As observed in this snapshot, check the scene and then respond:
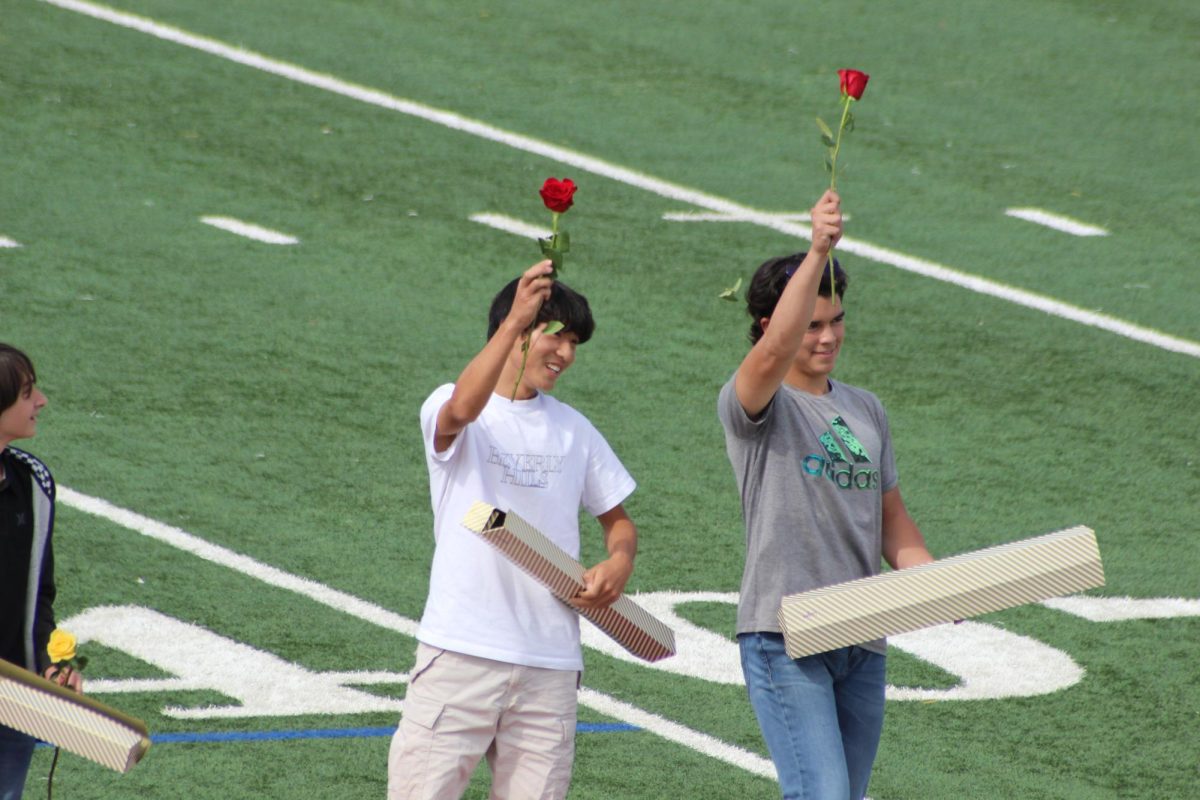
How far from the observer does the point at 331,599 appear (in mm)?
8336

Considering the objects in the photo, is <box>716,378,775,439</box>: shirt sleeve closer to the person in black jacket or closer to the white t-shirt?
the white t-shirt

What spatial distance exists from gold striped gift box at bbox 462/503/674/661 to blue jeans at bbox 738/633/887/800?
0.25m

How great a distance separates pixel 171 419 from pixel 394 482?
1.23 meters

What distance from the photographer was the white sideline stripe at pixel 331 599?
7.27 meters

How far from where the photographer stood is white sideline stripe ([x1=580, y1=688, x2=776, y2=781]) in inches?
282

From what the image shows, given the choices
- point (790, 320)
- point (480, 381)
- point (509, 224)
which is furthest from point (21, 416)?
point (509, 224)

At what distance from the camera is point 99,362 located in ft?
35.0

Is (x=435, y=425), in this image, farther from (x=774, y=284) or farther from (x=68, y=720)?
(x=68, y=720)

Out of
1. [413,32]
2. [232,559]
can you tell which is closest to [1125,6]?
[413,32]

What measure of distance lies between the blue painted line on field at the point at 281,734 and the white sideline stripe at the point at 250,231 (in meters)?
5.92

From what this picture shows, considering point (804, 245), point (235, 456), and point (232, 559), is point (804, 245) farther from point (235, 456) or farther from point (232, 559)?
point (232, 559)

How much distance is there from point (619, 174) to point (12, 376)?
9.63m

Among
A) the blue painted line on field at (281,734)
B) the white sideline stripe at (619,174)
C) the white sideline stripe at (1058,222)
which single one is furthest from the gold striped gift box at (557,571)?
the white sideline stripe at (1058,222)

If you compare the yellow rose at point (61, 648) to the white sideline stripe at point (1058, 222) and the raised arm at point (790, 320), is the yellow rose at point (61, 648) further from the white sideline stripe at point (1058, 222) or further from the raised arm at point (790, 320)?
the white sideline stripe at point (1058, 222)
